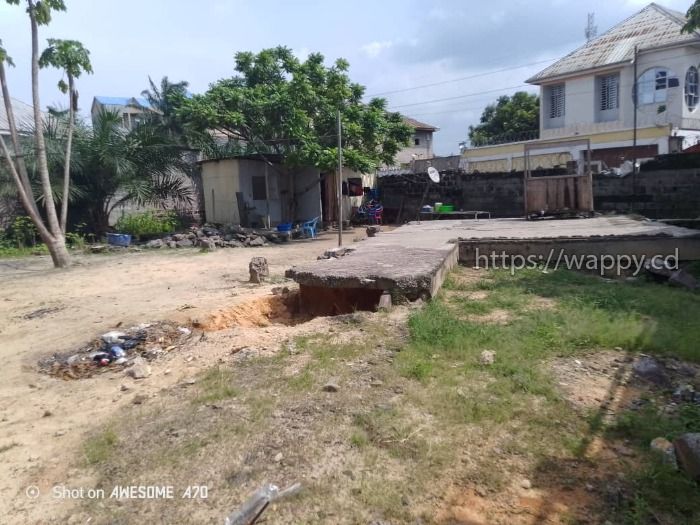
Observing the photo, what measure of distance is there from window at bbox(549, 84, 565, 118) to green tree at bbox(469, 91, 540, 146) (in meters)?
2.35

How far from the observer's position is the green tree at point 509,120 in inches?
1172

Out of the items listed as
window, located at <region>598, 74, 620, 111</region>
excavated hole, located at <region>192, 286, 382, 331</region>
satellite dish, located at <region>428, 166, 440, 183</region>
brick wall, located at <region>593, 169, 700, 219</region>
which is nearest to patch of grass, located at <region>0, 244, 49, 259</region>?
excavated hole, located at <region>192, 286, 382, 331</region>

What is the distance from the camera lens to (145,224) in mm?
15469

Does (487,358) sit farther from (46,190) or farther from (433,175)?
(433,175)

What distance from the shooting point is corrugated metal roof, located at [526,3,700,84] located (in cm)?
2153

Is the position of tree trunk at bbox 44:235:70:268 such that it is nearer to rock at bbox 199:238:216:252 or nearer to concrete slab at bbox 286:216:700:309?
rock at bbox 199:238:216:252

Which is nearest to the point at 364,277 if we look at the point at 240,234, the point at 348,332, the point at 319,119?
the point at 348,332

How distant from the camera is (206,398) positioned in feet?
10.9

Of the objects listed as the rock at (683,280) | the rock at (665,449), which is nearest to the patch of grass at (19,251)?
the rock at (683,280)

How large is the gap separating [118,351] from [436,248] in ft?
14.2

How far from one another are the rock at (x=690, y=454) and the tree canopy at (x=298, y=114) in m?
13.0

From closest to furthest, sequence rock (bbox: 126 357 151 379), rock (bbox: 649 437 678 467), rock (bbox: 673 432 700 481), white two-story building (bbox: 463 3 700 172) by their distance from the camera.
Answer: rock (bbox: 673 432 700 481)
rock (bbox: 649 437 678 467)
rock (bbox: 126 357 151 379)
white two-story building (bbox: 463 3 700 172)

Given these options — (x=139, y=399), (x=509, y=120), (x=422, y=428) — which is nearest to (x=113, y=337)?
(x=139, y=399)

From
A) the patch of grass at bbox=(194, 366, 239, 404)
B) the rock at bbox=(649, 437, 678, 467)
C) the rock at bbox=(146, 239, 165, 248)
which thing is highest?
the rock at bbox=(146, 239, 165, 248)
